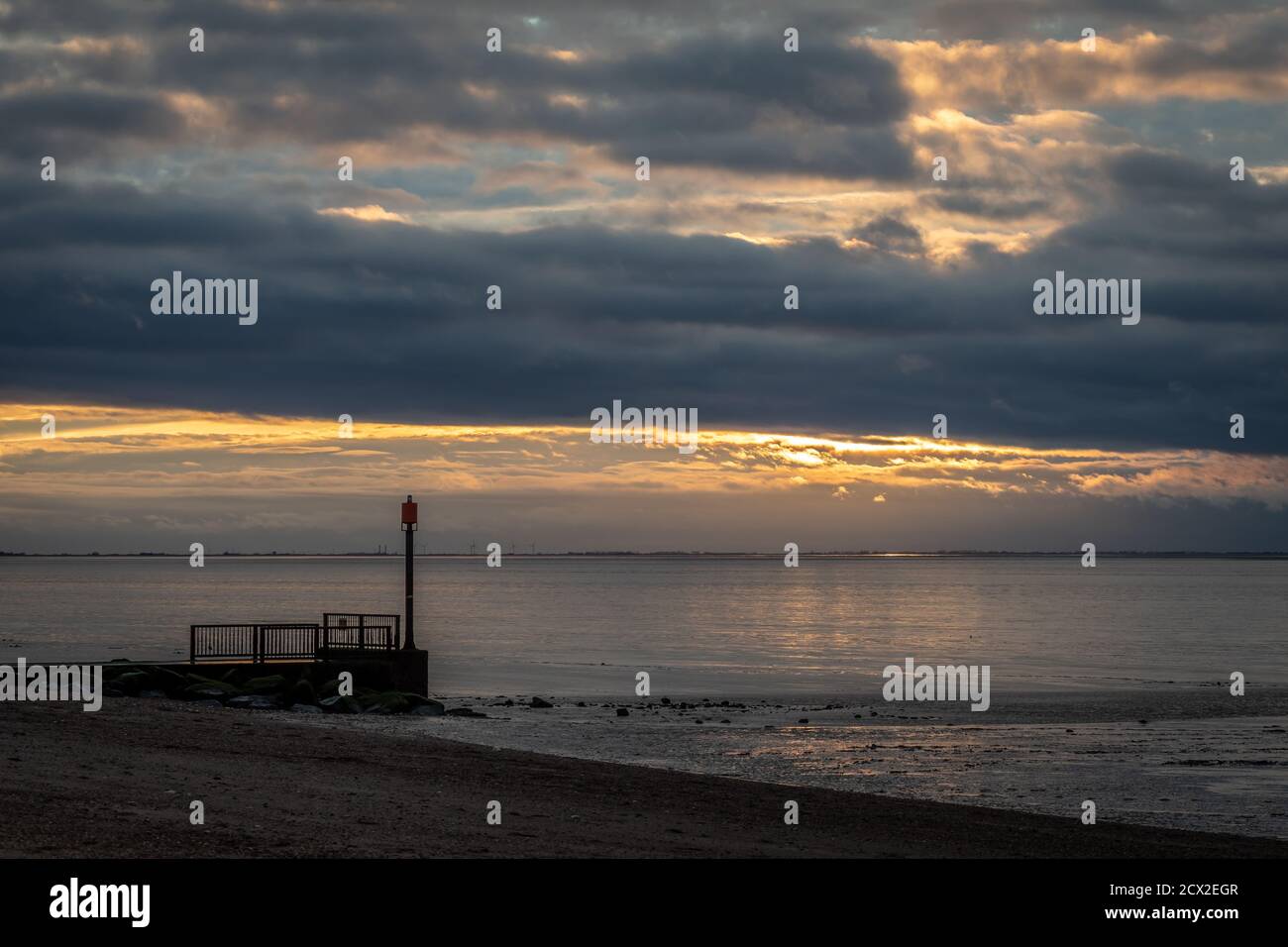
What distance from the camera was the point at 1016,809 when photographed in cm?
2362

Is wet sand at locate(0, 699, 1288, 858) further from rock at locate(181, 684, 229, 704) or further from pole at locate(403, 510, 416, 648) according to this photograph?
pole at locate(403, 510, 416, 648)

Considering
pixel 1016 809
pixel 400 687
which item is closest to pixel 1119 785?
pixel 1016 809

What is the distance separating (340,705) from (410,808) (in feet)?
68.9

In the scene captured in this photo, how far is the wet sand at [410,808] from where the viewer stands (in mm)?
14602

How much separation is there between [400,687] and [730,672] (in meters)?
24.2

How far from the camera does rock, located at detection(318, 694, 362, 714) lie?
124 feet

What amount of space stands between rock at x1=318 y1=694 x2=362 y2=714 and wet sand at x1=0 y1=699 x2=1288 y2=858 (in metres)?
10.1

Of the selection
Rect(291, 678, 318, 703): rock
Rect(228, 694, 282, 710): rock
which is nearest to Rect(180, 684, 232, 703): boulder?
Rect(228, 694, 282, 710): rock

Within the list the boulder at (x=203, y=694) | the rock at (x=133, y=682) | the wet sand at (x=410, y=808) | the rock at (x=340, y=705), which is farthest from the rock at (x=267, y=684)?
the wet sand at (x=410, y=808)

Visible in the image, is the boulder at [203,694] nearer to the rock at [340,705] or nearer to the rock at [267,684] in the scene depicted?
the rock at [267,684]

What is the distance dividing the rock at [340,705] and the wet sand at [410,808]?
33.3ft

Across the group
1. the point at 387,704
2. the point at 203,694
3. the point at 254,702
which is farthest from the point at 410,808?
the point at 203,694
